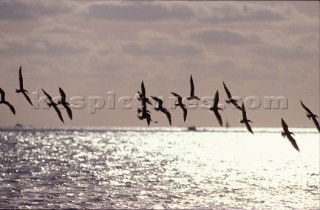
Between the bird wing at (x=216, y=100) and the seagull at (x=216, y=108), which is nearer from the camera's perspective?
the seagull at (x=216, y=108)

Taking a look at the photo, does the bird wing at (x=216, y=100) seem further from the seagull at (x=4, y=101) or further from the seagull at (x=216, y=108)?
the seagull at (x=4, y=101)

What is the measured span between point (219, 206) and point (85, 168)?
157ft

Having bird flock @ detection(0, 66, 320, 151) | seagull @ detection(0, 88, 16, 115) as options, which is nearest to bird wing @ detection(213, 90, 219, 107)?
bird flock @ detection(0, 66, 320, 151)

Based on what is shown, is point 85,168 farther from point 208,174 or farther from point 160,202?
point 160,202

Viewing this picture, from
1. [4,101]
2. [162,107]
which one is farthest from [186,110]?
[4,101]

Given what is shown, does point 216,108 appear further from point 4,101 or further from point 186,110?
point 4,101

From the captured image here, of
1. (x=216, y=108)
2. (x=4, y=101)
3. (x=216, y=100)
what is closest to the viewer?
(x=4, y=101)

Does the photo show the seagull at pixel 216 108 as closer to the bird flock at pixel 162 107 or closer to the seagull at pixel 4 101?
the bird flock at pixel 162 107

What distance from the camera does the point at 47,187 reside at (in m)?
73.9

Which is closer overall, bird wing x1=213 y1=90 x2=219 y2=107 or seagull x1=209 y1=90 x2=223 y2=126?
seagull x1=209 y1=90 x2=223 y2=126

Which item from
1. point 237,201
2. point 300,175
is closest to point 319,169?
point 300,175

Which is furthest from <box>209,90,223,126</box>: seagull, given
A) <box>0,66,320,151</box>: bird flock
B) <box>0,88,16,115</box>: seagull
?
<box>0,88,16,115</box>: seagull

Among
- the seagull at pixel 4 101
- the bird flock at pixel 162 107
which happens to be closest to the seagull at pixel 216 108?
the bird flock at pixel 162 107

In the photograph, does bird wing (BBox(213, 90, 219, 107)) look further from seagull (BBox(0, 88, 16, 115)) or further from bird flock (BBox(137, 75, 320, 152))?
seagull (BBox(0, 88, 16, 115))
